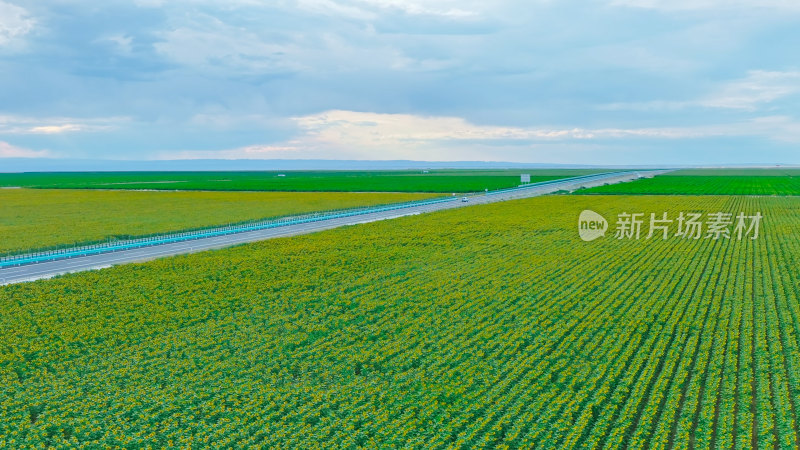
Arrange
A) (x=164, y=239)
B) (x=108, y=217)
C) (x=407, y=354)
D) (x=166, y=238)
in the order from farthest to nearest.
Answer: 1. (x=108, y=217)
2. (x=166, y=238)
3. (x=164, y=239)
4. (x=407, y=354)

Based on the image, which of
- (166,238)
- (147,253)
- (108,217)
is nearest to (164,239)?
(166,238)

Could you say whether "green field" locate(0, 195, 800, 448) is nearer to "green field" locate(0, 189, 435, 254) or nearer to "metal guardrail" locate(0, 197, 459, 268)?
"metal guardrail" locate(0, 197, 459, 268)

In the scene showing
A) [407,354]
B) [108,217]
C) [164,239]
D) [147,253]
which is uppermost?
[108,217]

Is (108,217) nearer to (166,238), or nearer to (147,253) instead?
(166,238)

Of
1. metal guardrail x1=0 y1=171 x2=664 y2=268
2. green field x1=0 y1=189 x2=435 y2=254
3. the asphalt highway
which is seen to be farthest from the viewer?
green field x1=0 y1=189 x2=435 y2=254

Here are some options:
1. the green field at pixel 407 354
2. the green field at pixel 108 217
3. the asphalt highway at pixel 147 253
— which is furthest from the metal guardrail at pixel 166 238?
the green field at pixel 407 354

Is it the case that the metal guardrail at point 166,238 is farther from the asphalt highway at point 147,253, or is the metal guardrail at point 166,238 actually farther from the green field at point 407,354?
the green field at point 407,354

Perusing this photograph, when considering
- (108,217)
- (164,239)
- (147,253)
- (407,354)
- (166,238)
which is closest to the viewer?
(407,354)

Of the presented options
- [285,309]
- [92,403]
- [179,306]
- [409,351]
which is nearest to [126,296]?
[179,306]

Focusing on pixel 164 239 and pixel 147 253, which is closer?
pixel 147 253

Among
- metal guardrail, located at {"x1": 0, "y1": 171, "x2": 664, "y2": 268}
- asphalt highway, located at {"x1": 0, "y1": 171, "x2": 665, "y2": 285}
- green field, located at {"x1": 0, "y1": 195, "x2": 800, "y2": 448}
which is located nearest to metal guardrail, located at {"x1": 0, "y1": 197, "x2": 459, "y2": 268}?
metal guardrail, located at {"x1": 0, "y1": 171, "x2": 664, "y2": 268}
